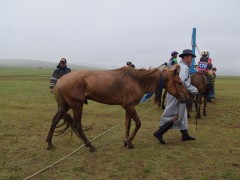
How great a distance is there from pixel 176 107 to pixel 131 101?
4.79 feet

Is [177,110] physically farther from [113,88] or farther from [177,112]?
[113,88]

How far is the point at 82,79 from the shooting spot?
6.50m

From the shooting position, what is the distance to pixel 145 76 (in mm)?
6836

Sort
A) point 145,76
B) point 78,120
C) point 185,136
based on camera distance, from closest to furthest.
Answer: point 78,120 → point 145,76 → point 185,136

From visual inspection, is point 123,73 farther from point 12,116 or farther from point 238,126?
point 12,116

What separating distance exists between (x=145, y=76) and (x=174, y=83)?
0.71 m

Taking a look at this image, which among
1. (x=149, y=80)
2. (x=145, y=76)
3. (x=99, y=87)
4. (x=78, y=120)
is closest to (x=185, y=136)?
(x=149, y=80)

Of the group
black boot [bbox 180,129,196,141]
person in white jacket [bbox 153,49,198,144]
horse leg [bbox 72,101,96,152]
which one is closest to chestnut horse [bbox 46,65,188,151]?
horse leg [bbox 72,101,96,152]

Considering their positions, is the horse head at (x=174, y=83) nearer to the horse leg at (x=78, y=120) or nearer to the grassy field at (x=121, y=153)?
the grassy field at (x=121, y=153)

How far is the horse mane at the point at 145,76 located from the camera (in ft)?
22.4

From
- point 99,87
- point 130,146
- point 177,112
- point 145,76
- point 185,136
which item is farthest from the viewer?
point 185,136

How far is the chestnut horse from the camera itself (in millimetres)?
6500

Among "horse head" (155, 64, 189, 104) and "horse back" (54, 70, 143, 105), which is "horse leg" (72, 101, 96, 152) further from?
"horse head" (155, 64, 189, 104)

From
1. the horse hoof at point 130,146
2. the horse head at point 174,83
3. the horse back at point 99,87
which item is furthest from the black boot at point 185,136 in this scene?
the horse back at point 99,87
